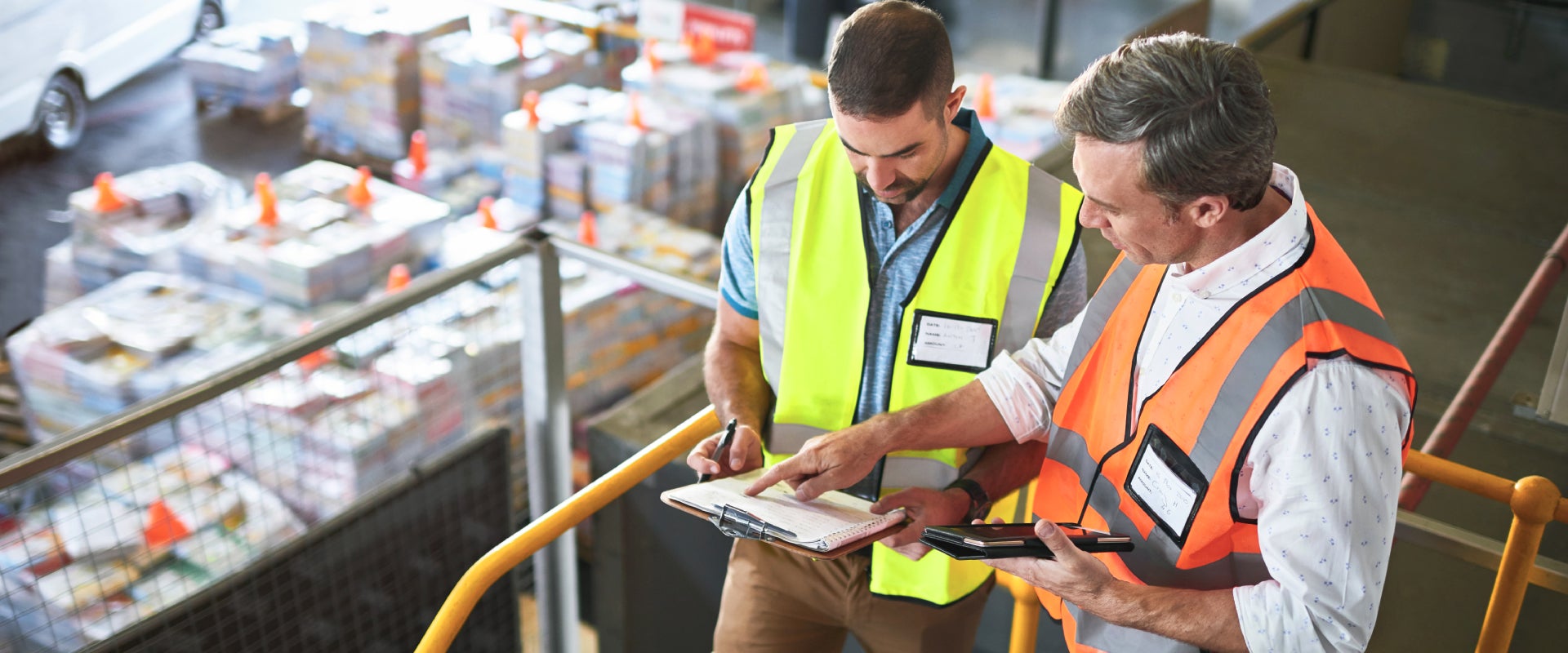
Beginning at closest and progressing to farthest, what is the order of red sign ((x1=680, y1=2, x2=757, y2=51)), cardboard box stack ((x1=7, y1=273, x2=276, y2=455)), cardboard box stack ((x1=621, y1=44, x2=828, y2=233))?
cardboard box stack ((x1=7, y1=273, x2=276, y2=455))
cardboard box stack ((x1=621, y1=44, x2=828, y2=233))
red sign ((x1=680, y1=2, x2=757, y2=51))

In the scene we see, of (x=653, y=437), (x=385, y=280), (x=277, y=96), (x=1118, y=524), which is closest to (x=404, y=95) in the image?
(x=277, y=96)

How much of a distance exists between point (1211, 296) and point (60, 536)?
3.15 metres

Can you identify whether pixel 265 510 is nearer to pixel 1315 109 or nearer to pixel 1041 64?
pixel 1315 109

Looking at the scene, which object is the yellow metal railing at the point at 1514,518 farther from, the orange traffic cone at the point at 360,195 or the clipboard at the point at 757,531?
the orange traffic cone at the point at 360,195

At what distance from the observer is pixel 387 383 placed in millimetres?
3857

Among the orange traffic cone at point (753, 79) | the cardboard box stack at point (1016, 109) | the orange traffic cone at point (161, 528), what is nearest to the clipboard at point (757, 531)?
the orange traffic cone at point (161, 528)

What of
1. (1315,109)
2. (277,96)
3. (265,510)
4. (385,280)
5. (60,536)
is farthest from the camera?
(277,96)

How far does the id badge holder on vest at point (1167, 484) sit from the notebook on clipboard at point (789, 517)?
379mm

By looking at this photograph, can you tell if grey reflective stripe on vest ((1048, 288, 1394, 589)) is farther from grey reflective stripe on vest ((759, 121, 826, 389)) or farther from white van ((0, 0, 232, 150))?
white van ((0, 0, 232, 150))

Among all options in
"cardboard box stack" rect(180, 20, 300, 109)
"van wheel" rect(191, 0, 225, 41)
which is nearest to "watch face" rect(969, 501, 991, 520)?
"cardboard box stack" rect(180, 20, 300, 109)

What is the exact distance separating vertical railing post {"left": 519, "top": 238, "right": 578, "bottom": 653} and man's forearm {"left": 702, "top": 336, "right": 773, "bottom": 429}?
0.70 metres

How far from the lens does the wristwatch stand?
1953 millimetres

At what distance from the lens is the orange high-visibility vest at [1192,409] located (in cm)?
139

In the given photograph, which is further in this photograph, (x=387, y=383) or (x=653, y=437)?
(x=387, y=383)
